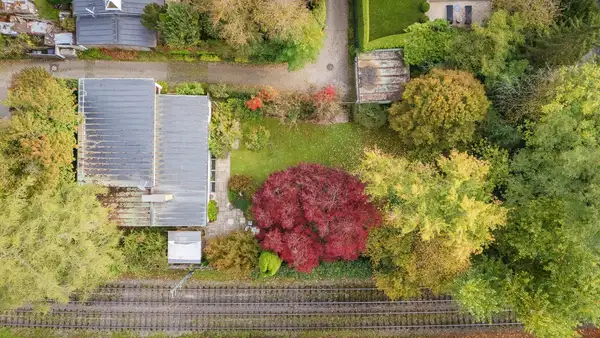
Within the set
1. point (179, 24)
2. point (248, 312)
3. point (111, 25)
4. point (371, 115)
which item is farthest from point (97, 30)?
point (248, 312)

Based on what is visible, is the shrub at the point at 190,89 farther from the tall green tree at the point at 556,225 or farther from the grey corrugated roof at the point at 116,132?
the tall green tree at the point at 556,225

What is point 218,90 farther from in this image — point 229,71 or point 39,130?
point 39,130

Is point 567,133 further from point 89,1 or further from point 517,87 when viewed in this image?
point 89,1

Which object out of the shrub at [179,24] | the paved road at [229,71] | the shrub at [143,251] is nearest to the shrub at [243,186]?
the shrub at [143,251]

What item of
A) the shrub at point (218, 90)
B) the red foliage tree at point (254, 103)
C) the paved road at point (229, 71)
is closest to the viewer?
the red foliage tree at point (254, 103)

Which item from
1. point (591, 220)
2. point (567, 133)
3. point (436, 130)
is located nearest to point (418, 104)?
point (436, 130)

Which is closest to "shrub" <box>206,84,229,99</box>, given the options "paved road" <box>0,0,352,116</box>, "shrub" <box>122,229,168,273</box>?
"paved road" <box>0,0,352,116</box>
